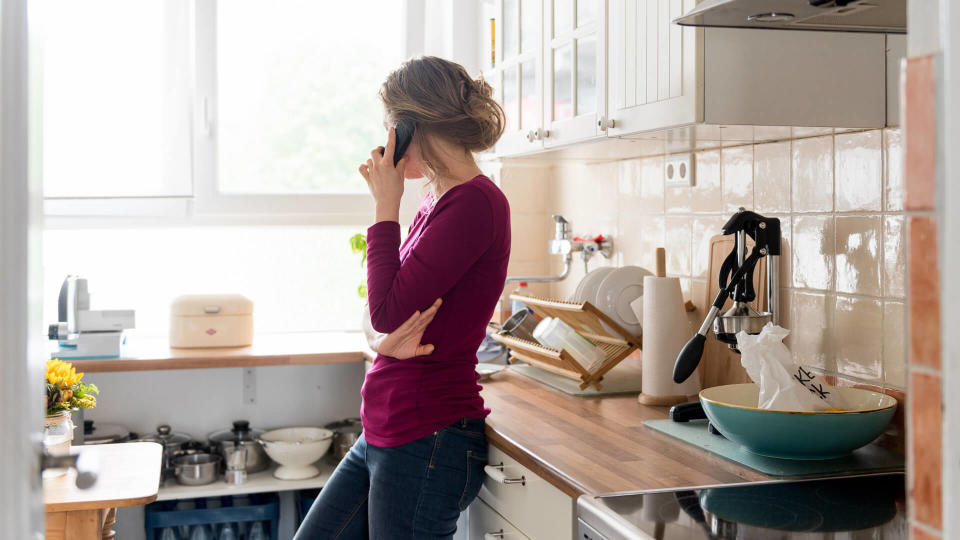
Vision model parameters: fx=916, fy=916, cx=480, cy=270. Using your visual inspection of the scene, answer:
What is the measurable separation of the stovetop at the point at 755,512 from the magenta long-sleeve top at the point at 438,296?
18.2 inches

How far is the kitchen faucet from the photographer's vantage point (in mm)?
2752

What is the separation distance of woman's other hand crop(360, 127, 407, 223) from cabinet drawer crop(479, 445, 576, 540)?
505 mm

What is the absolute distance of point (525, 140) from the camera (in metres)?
2.47

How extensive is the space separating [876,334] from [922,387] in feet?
3.84

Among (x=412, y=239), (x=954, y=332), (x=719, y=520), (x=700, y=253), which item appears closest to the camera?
(x=954, y=332)

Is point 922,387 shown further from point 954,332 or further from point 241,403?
point 241,403

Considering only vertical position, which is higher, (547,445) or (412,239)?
(412,239)

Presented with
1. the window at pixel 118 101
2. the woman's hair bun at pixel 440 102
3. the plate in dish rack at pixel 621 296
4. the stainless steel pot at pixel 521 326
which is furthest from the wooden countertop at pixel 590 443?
the window at pixel 118 101

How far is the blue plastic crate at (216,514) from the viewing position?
9.24 feet

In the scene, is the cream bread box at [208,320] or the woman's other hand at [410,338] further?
the cream bread box at [208,320]

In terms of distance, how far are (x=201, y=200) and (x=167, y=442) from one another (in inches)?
34.0

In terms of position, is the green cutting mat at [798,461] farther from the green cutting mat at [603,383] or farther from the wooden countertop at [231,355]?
the wooden countertop at [231,355]

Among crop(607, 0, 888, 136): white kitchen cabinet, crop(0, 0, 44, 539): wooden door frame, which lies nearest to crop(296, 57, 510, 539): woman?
crop(607, 0, 888, 136): white kitchen cabinet

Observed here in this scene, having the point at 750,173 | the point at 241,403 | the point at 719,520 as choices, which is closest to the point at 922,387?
the point at 719,520
